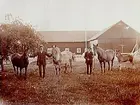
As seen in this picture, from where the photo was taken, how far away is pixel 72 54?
11.4 ft

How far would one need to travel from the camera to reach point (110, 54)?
3.49 m

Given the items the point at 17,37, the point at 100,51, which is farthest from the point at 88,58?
the point at 17,37

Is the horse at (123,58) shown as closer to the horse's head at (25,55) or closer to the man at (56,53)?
the man at (56,53)

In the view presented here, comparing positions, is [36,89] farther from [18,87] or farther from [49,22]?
[49,22]

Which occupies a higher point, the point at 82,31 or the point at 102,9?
the point at 102,9

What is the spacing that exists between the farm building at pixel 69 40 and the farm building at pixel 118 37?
0.08m

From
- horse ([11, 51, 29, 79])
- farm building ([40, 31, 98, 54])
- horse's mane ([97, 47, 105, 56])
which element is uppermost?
farm building ([40, 31, 98, 54])

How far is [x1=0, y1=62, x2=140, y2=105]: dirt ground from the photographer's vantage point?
134 inches

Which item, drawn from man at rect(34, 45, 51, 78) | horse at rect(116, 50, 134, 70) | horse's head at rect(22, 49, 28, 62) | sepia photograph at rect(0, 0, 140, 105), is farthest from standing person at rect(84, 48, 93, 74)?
horse's head at rect(22, 49, 28, 62)

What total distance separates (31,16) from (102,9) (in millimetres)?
754

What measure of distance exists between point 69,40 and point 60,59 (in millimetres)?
229

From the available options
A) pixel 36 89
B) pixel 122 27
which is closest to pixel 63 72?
pixel 36 89

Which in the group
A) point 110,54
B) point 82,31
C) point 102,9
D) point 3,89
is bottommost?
point 3,89

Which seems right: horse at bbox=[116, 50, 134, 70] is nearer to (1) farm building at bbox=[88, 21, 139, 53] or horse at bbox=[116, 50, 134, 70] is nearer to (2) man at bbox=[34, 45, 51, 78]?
(1) farm building at bbox=[88, 21, 139, 53]
